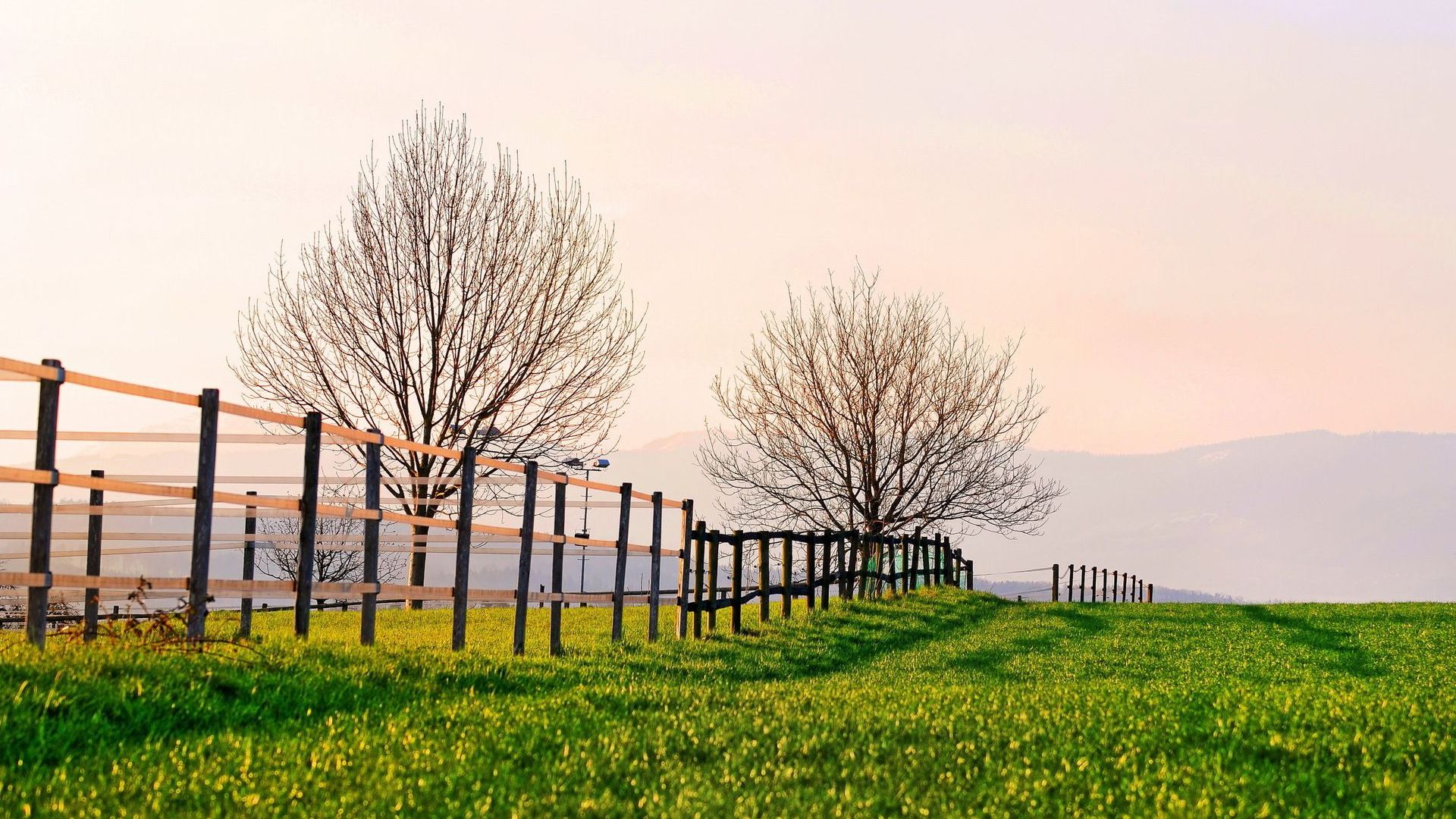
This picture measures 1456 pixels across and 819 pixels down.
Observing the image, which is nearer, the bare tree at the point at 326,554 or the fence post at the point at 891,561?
the bare tree at the point at 326,554

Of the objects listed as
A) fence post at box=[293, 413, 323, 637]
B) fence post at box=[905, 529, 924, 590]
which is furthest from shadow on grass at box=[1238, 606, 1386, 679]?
fence post at box=[293, 413, 323, 637]

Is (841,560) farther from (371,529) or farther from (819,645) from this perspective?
(371,529)

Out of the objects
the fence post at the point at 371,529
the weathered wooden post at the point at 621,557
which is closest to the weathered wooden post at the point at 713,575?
the weathered wooden post at the point at 621,557

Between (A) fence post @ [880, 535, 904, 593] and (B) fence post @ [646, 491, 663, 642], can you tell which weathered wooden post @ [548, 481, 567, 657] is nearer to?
(B) fence post @ [646, 491, 663, 642]

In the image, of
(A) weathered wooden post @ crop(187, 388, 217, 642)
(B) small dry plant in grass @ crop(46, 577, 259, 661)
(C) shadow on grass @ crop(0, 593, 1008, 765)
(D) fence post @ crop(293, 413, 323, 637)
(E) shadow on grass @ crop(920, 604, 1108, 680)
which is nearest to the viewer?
(C) shadow on grass @ crop(0, 593, 1008, 765)

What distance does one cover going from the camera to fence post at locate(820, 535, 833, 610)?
26609mm

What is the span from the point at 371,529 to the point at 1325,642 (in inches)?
732

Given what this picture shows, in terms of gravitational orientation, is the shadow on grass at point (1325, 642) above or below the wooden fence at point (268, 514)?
below

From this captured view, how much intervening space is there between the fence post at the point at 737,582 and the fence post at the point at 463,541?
263 inches

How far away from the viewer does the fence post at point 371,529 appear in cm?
1486

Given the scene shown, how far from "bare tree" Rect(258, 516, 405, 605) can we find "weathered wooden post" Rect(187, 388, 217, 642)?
1546mm

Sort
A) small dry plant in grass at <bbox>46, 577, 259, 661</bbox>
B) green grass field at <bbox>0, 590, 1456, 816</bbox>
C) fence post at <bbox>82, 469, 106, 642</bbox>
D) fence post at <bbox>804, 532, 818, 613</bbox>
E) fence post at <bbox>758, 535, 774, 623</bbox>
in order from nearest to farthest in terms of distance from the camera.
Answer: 1. green grass field at <bbox>0, 590, 1456, 816</bbox>
2. small dry plant in grass at <bbox>46, 577, 259, 661</bbox>
3. fence post at <bbox>82, 469, 106, 642</bbox>
4. fence post at <bbox>758, 535, 774, 623</bbox>
5. fence post at <bbox>804, 532, 818, 613</bbox>

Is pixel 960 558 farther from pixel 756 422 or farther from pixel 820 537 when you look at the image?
pixel 820 537

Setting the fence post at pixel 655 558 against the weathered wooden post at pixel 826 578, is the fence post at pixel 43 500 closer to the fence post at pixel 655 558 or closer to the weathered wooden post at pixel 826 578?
the fence post at pixel 655 558
